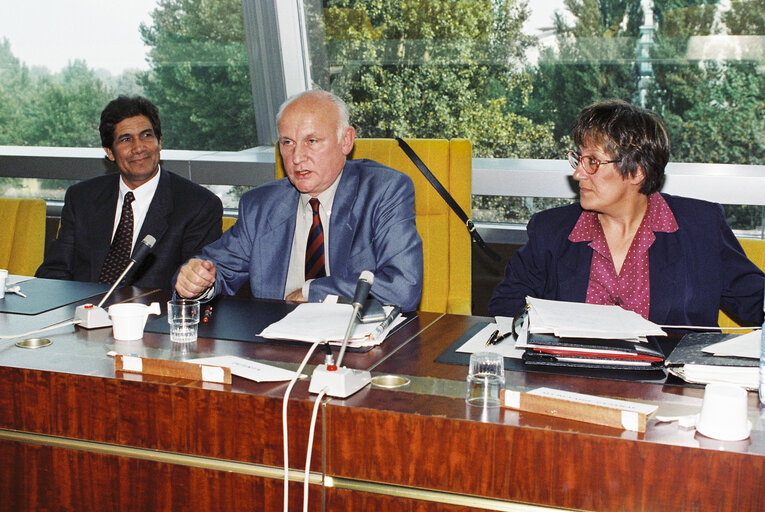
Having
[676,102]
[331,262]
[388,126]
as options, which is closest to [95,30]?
[388,126]

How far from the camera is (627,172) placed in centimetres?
219

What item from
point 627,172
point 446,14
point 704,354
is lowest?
point 704,354

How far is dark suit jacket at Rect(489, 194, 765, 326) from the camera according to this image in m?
2.13

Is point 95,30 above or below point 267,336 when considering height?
above

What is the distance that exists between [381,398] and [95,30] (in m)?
3.95

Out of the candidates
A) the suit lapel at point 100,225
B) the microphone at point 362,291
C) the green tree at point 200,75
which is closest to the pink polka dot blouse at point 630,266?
the microphone at point 362,291

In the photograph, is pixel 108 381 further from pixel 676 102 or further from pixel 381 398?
pixel 676 102

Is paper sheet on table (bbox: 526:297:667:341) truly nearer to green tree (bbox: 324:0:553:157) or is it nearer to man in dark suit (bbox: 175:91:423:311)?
man in dark suit (bbox: 175:91:423:311)

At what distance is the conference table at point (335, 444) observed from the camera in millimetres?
1268

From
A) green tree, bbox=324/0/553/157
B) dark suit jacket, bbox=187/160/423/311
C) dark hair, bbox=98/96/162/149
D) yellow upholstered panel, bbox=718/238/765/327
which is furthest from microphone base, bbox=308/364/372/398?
green tree, bbox=324/0/553/157

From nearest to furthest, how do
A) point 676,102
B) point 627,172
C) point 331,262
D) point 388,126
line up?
point 627,172, point 331,262, point 676,102, point 388,126

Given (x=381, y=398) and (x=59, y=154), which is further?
(x=59, y=154)

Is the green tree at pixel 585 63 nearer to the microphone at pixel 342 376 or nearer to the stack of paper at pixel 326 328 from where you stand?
the stack of paper at pixel 326 328

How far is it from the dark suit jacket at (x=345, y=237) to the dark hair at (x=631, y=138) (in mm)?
607
